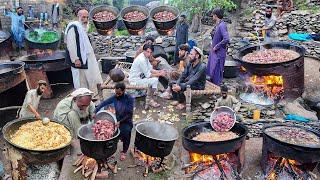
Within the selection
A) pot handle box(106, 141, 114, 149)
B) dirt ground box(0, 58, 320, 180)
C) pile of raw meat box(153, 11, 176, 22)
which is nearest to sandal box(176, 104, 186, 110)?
dirt ground box(0, 58, 320, 180)

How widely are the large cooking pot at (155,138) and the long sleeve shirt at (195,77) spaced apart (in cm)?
193

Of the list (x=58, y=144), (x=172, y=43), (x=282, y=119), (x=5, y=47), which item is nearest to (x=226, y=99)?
(x=282, y=119)

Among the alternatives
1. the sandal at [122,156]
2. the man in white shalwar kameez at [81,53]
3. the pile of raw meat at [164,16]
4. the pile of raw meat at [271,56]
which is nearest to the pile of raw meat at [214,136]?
the sandal at [122,156]

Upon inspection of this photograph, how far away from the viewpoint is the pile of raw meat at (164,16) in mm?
11484

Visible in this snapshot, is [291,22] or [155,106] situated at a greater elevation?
[291,22]

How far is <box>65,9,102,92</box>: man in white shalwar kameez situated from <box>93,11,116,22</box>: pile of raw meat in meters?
1.60

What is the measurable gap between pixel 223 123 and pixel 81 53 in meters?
3.74

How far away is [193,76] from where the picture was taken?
30.8 ft

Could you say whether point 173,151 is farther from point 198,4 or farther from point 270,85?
point 198,4

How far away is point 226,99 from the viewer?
852 centimetres

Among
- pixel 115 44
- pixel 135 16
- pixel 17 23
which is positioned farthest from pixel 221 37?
pixel 17 23

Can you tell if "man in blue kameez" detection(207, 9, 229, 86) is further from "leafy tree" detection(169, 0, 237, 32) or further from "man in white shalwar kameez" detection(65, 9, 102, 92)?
"leafy tree" detection(169, 0, 237, 32)

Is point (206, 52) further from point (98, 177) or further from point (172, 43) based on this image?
point (98, 177)

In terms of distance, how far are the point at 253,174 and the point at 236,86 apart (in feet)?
12.8
